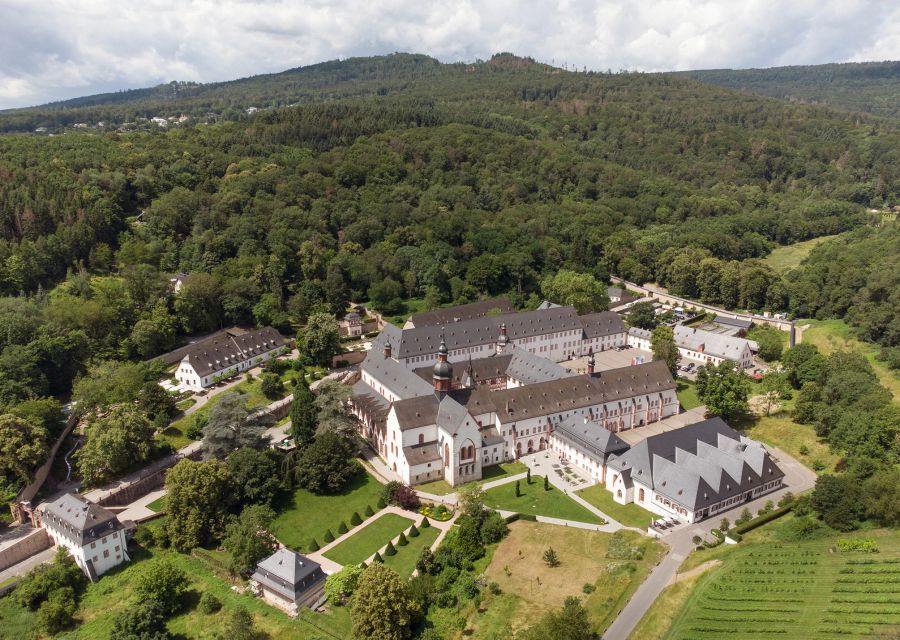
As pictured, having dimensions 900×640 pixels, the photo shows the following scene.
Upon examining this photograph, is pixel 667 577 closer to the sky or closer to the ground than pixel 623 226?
closer to the ground

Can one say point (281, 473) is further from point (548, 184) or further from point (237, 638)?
point (548, 184)

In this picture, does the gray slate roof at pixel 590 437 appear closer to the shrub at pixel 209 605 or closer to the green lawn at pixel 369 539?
the green lawn at pixel 369 539

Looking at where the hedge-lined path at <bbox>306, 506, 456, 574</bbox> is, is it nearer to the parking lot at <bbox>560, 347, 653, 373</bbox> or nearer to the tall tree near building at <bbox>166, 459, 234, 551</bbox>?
the tall tree near building at <bbox>166, 459, 234, 551</bbox>

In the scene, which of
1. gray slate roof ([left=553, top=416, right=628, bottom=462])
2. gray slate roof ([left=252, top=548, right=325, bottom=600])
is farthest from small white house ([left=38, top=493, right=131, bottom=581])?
gray slate roof ([left=553, top=416, right=628, bottom=462])

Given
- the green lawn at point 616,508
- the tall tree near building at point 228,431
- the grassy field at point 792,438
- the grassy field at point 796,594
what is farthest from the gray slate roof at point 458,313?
the grassy field at point 796,594

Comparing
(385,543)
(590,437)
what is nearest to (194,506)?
(385,543)

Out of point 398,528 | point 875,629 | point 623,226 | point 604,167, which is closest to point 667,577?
point 875,629
